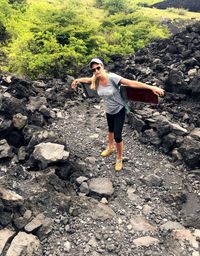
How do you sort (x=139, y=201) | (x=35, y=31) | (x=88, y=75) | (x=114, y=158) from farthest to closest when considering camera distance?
(x=35, y=31) < (x=88, y=75) < (x=114, y=158) < (x=139, y=201)

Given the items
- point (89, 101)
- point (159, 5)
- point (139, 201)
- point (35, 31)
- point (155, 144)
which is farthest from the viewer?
point (159, 5)

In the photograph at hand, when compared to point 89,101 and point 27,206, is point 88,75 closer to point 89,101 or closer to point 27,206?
point 89,101

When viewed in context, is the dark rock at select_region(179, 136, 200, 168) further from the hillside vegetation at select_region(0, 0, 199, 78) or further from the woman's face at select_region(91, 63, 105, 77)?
the hillside vegetation at select_region(0, 0, 199, 78)

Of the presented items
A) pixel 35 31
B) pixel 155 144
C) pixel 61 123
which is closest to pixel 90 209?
pixel 155 144

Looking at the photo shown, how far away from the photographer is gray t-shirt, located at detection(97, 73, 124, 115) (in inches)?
229

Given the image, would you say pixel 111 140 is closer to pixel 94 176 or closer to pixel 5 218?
pixel 94 176

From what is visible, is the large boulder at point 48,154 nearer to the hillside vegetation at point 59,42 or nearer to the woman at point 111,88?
the woman at point 111,88

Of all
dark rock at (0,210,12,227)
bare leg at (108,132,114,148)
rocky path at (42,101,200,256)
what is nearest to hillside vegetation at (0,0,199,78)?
rocky path at (42,101,200,256)

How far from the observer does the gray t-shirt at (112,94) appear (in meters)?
5.82

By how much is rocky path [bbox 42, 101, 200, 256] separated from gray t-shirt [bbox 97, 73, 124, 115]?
1.26 m

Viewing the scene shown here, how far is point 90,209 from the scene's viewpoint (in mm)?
5574

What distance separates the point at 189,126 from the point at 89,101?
2.93m

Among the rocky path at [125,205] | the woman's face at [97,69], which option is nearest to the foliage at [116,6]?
the rocky path at [125,205]

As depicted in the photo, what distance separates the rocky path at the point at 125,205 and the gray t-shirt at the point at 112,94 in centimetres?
126
